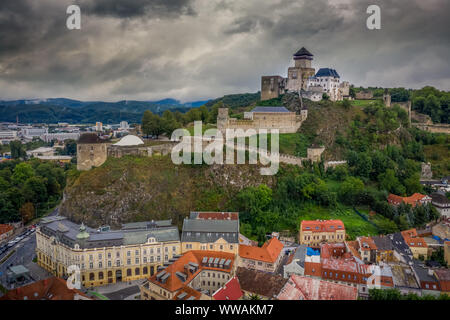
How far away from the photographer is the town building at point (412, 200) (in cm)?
4853

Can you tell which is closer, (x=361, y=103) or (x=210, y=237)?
(x=210, y=237)

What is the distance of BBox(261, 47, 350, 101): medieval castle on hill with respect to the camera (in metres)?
71.3

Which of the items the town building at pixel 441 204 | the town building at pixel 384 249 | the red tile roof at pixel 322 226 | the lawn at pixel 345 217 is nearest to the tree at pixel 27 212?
the lawn at pixel 345 217

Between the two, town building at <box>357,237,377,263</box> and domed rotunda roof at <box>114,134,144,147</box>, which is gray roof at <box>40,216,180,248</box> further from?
town building at <box>357,237,377,263</box>

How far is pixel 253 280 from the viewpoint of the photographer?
98.6 feet

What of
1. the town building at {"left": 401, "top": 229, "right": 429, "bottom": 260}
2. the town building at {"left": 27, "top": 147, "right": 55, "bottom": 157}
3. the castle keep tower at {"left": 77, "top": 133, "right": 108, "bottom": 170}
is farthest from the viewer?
the town building at {"left": 27, "top": 147, "right": 55, "bottom": 157}

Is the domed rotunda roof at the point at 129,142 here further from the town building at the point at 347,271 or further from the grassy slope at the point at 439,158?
the grassy slope at the point at 439,158

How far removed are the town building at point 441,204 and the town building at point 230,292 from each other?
35.5 metres

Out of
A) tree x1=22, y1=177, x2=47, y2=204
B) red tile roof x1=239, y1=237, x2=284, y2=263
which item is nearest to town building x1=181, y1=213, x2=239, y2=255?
red tile roof x1=239, y1=237, x2=284, y2=263

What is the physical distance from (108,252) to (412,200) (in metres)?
41.1

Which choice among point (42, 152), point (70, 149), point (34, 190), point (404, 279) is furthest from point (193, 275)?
point (42, 152)

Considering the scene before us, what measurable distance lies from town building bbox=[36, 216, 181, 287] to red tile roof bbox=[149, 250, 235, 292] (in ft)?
6.73

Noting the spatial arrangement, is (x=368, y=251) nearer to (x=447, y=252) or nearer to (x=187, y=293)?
(x=447, y=252)

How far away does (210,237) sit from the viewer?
119 feet
